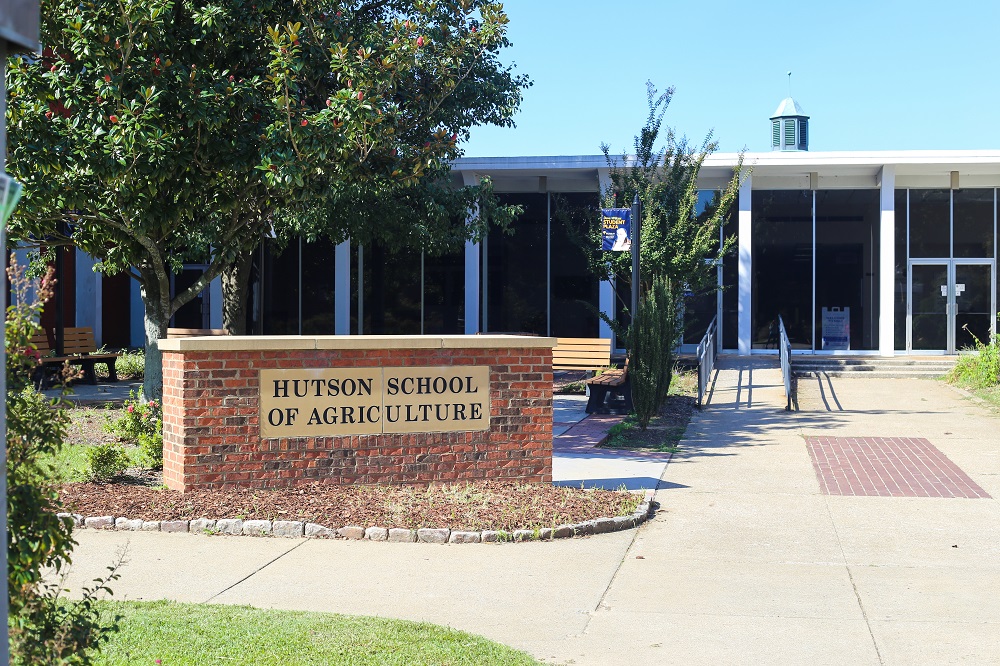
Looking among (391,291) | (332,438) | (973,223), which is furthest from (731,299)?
(332,438)

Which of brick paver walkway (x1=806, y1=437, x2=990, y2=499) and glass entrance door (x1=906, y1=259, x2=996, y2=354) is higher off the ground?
glass entrance door (x1=906, y1=259, x2=996, y2=354)

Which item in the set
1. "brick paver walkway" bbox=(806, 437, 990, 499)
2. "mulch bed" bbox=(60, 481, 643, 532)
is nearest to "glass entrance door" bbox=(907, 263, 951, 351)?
"brick paver walkway" bbox=(806, 437, 990, 499)

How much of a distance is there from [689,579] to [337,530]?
2.68 metres

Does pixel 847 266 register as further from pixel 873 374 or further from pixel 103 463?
pixel 103 463

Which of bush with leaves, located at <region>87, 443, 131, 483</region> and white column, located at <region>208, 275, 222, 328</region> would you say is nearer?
bush with leaves, located at <region>87, 443, 131, 483</region>

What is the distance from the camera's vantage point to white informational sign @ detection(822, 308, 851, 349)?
2633cm

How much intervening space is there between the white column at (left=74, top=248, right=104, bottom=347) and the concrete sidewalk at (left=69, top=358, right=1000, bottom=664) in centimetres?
2109

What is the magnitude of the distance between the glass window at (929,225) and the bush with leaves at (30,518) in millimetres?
25803

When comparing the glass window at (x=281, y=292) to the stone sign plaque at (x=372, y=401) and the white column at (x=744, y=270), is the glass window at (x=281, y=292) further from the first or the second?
the stone sign plaque at (x=372, y=401)

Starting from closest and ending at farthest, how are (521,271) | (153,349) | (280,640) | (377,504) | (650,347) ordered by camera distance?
(280,640)
(377,504)
(153,349)
(650,347)
(521,271)

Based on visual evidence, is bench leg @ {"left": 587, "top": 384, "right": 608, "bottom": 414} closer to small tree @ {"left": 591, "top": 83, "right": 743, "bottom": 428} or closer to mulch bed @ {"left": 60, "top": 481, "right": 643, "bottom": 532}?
small tree @ {"left": 591, "top": 83, "right": 743, "bottom": 428}

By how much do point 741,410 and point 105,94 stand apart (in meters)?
11.2

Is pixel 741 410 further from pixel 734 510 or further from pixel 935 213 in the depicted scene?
pixel 935 213

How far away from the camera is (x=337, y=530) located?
7.69 meters
